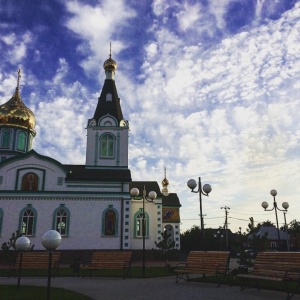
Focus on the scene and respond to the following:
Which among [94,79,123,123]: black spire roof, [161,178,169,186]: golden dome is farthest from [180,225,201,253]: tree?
[94,79,123,123]: black spire roof

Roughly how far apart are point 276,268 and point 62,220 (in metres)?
19.1

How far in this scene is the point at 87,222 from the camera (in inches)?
1006

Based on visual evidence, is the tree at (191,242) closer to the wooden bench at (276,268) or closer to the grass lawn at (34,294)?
the wooden bench at (276,268)

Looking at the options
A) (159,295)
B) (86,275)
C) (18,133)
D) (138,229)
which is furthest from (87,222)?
(159,295)

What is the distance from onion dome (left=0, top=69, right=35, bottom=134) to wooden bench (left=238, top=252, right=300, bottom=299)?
28.0 metres

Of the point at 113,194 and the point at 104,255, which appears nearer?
the point at 104,255

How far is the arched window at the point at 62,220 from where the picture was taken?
25.3 m

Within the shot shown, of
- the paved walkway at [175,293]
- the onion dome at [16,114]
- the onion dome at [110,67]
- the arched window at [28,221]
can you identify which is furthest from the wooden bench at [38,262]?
the onion dome at [110,67]

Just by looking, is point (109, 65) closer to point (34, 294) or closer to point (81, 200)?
point (81, 200)

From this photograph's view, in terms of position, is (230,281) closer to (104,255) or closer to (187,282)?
(187,282)

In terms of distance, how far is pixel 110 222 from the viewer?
25781 millimetres

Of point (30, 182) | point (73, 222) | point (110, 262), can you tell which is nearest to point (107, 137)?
point (30, 182)

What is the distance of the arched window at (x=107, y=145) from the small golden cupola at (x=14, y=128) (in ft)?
28.7

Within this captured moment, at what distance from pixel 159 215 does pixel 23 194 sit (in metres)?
11.3
